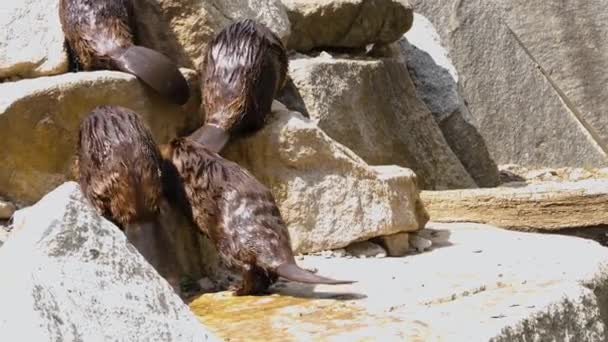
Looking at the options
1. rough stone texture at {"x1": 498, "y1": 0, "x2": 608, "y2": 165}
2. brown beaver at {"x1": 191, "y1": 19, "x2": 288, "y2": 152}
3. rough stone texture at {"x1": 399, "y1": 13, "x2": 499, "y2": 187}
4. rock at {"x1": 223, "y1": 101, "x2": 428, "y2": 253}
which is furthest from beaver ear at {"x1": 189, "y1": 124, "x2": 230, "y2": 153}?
rough stone texture at {"x1": 498, "y1": 0, "x2": 608, "y2": 165}

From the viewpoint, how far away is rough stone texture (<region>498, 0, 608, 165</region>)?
1007 centimetres

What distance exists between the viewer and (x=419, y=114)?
813cm

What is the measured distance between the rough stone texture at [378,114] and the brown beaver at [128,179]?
189 cm

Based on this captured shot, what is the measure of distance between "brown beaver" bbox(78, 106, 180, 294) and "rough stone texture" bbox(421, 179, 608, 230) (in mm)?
2200

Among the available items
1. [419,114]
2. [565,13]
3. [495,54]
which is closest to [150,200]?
[419,114]

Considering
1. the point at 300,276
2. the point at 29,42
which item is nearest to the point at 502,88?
the point at 29,42

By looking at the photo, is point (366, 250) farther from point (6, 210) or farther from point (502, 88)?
point (502, 88)

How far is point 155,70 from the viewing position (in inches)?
224

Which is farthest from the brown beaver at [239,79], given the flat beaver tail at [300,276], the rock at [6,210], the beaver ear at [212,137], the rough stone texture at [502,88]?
the rough stone texture at [502,88]

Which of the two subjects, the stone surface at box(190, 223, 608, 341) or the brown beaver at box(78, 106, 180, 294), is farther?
the brown beaver at box(78, 106, 180, 294)

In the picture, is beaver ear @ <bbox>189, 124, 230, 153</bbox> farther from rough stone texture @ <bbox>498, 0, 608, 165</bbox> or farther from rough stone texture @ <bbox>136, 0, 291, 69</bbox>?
rough stone texture @ <bbox>498, 0, 608, 165</bbox>

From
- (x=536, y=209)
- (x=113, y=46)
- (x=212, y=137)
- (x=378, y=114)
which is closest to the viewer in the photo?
(x=212, y=137)

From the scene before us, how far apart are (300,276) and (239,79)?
1.49m

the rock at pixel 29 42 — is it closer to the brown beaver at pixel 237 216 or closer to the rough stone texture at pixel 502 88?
the brown beaver at pixel 237 216
